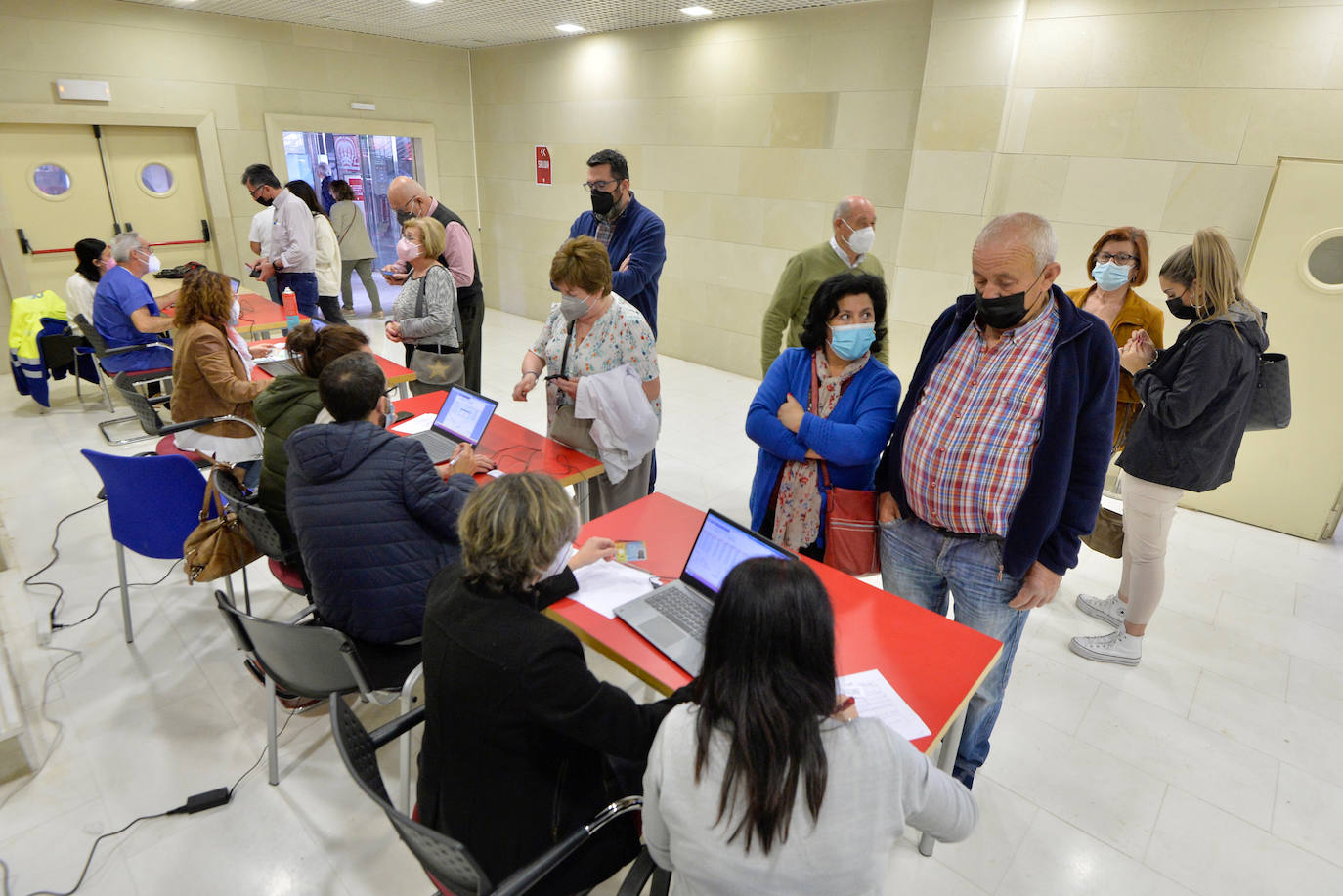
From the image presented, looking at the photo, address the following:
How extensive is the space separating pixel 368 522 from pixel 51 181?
270 inches

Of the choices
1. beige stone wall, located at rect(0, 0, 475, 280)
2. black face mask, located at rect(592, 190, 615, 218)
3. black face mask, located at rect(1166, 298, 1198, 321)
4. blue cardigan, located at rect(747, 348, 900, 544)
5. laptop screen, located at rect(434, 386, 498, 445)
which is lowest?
laptop screen, located at rect(434, 386, 498, 445)

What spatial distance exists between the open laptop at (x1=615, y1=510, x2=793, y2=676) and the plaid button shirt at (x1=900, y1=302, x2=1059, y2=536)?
548mm

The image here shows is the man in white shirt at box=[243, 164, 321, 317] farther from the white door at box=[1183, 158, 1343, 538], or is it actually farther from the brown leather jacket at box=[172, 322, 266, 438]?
the white door at box=[1183, 158, 1343, 538]

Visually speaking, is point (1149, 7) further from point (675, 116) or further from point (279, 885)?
point (279, 885)

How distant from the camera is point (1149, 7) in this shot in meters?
4.05

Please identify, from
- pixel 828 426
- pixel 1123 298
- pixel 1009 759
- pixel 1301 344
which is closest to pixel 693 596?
pixel 828 426

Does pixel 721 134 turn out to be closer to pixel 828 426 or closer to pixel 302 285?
pixel 302 285

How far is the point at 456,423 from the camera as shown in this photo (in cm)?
307

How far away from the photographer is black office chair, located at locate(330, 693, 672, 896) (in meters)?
1.24

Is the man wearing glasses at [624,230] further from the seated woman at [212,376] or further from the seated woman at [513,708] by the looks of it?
the seated woman at [513,708]

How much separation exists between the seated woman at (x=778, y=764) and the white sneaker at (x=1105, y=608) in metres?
2.69

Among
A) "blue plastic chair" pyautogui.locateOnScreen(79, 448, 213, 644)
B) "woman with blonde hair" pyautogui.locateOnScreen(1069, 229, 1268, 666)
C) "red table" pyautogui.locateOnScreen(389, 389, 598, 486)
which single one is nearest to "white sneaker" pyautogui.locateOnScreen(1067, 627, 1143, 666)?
"woman with blonde hair" pyautogui.locateOnScreen(1069, 229, 1268, 666)

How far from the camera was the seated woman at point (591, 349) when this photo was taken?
8.91ft

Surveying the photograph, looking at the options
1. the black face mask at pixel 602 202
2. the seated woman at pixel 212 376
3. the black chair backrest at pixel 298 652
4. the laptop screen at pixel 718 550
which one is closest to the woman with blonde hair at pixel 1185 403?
the laptop screen at pixel 718 550
